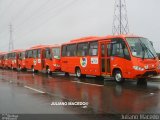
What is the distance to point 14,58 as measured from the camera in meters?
45.4

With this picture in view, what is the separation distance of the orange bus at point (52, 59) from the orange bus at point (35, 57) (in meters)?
1.36

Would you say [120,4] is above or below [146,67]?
above

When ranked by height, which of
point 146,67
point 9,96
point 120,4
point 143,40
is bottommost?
point 9,96

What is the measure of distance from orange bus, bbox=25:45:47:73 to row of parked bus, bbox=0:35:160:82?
3.02 ft

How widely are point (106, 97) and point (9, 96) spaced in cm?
420

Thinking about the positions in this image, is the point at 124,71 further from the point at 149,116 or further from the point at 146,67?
the point at 149,116

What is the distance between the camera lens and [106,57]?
1958 cm

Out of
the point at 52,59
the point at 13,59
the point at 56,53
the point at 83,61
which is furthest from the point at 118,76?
the point at 13,59

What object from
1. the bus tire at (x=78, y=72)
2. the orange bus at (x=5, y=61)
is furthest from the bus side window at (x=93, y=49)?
the orange bus at (x=5, y=61)

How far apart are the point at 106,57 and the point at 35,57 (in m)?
16.1

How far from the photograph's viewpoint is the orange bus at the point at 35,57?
106ft

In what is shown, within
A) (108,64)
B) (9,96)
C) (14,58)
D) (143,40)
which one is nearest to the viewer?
(9,96)

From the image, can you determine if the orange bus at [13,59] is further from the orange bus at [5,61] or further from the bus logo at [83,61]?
the bus logo at [83,61]

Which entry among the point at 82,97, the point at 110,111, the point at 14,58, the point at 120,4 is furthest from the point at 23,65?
the point at 110,111
